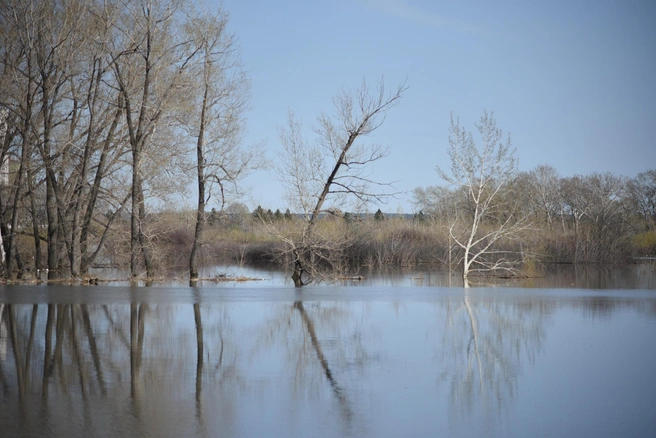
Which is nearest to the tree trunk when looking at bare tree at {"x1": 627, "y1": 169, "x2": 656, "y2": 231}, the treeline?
the treeline

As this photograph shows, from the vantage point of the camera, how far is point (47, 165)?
26.5 metres

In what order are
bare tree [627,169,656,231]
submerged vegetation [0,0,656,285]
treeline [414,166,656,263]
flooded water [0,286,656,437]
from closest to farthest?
flooded water [0,286,656,437]
submerged vegetation [0,0,656,285]
treeline [414,166,656,263]
bare tree [627,169,656,231]

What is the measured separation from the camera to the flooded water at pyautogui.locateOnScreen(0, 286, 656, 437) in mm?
6703

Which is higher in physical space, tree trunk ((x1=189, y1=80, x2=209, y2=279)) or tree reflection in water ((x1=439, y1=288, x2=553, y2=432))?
tree trunk ((x1=189, y1=80, x2=209, y2=279))

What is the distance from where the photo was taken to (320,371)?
9.08 m

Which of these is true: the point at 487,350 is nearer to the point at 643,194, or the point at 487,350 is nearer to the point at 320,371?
the point at 320,371

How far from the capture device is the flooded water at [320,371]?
264 inches

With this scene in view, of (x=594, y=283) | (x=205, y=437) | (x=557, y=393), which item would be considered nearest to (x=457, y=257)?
(x=594, y=283)

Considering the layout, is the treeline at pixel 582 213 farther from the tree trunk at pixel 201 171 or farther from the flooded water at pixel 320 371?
the flooded water at pixel 320 371

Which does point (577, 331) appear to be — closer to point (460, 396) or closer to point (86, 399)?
point (460, 396)

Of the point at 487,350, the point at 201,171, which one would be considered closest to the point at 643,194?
the point at 201,171

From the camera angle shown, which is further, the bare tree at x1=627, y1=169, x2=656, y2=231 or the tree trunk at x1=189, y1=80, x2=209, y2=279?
the bare tree at x1=627, y1=169, x2=656, y2=231

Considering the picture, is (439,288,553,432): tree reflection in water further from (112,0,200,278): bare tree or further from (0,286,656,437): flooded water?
(112,0,200,278): bare tree

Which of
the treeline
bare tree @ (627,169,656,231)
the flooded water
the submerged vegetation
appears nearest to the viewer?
the flooded water
